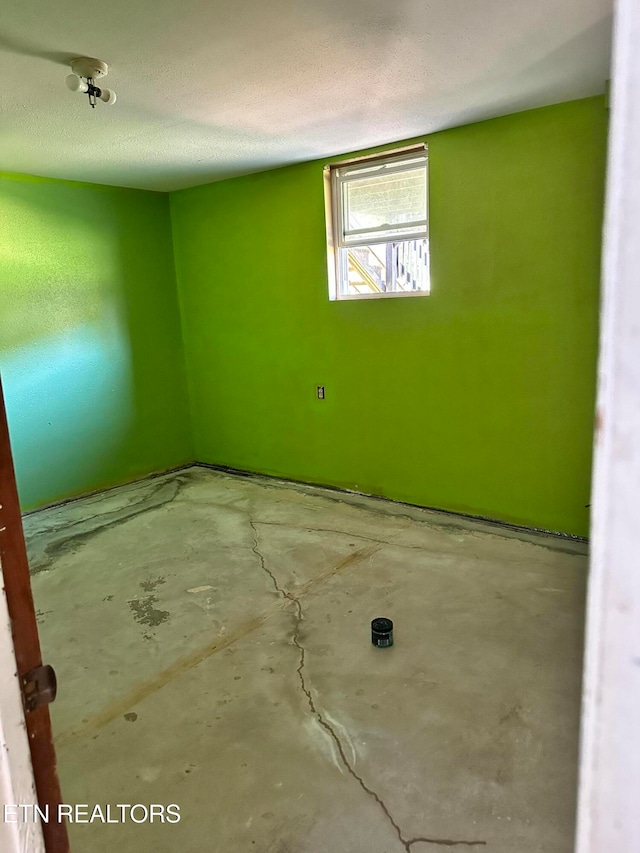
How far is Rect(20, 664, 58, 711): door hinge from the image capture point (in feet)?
2.31

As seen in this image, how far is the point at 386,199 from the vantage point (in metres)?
3.97

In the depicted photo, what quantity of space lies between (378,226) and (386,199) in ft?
0.61

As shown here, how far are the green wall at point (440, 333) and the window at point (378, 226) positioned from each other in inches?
4.5

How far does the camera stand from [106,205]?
4719mm

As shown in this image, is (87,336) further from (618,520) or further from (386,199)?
(618,520)

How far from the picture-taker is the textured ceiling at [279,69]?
203 centimetres

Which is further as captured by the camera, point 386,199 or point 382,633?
point 386,199

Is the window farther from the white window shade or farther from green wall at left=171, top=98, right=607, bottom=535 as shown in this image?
green wall at left=171, top=98, right=607, bottom=535

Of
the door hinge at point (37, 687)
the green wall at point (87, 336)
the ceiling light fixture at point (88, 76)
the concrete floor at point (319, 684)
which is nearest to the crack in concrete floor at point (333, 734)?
the concrete floor at point (319, 684)

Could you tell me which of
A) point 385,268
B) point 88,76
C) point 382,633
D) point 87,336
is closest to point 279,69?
point 88,76

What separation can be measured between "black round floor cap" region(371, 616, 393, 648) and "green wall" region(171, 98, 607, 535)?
1.58 meters

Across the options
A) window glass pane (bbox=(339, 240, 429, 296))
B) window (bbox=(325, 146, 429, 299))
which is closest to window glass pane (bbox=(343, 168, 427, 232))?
window (bbox=(325, 146, 429, 299))

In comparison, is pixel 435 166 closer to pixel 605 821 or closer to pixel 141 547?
pixel 141 547

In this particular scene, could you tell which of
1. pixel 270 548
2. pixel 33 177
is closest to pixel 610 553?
pixel 270 548
